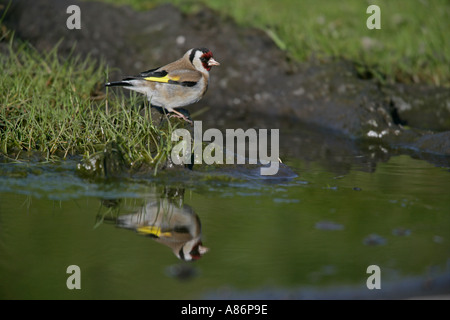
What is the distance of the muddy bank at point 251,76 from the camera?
8031mm

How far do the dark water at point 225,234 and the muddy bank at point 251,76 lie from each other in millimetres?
2021

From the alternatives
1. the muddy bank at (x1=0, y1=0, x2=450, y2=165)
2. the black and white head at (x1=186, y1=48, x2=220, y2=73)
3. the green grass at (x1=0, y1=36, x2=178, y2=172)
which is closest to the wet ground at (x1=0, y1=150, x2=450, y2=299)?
the green grass at (x1=0, y1=36, x2=178, y2=172)

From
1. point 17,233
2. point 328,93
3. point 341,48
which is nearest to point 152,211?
point 17,233

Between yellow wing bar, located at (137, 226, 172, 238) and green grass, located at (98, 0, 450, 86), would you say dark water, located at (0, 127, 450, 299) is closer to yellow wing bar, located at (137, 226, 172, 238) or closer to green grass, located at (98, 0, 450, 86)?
yellow wing bar, located at (137, 226, 172, 238)

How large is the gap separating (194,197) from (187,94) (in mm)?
1446

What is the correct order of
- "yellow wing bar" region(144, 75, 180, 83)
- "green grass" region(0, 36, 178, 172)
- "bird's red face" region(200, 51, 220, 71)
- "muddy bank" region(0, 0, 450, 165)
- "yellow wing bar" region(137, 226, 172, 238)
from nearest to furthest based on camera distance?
"yellow wing bar" region(137, 226, 172, 238), "green grass" region(0, 36, 178, 172), "yellow wing bar" region(144, 75, 180, 83), "bird's red face" region(200, 51, 220, 71), "muddy bank" region(0, 0, 450, 165)

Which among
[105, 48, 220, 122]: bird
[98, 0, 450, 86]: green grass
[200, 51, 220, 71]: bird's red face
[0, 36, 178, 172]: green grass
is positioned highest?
[98, 0, 450, 86]: green grass

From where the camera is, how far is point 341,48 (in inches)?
371

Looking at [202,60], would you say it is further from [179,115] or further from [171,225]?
[171,225]

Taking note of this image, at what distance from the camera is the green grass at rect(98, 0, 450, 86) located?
30.0ft

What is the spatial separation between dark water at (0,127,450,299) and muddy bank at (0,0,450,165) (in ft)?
6.63

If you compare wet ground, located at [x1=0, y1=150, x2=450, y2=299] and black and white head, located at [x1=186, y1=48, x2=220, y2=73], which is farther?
black and white head, located at [x1=186, y1=48, x2=220, y2=73]
